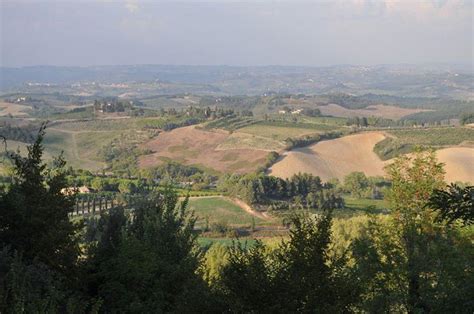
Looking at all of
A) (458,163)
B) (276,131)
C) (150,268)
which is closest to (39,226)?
(150,268)

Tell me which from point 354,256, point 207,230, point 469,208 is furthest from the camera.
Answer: point 207,230

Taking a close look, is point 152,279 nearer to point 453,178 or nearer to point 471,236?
point 471,236

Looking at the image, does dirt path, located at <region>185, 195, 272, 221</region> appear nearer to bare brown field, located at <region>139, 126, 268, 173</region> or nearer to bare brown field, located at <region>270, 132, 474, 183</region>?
bare brown field, located at <region>270, 132, 474, 183</region>

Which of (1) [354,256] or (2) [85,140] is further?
(2) [85,140]

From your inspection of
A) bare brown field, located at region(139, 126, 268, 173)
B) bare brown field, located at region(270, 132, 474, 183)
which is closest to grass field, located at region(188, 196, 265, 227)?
bare brown field, located at region(270, 132, 474, 183)

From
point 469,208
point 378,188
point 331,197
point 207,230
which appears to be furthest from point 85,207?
point 469,208

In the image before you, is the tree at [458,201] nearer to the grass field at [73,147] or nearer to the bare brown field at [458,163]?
the bare brown field at [458,163]
